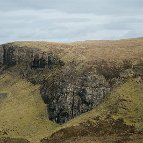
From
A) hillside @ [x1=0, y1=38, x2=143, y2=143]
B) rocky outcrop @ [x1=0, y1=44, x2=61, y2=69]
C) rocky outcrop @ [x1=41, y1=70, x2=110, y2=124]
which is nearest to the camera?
hillside @ [x1=0, y1=38, x2=143, y2=143]

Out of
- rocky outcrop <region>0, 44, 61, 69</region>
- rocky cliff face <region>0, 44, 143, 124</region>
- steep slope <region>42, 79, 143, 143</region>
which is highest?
rocky outcrop <region>0, 44, 61, 69</region>

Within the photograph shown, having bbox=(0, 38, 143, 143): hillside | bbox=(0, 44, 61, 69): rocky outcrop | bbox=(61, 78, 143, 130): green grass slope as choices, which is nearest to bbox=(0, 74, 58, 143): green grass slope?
bbox=(0, 38, 143, 143): hillside

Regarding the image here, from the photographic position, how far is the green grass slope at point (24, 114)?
4092 inches

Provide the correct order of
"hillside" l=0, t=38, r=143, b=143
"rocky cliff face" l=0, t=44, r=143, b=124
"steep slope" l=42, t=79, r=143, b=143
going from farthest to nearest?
"rocky cliff face" l=0, t=44, r=143, b=124
"hillside" l=0, t=38, r=143, b=143
"steep slope" l=42, t=79, r=143, b=143

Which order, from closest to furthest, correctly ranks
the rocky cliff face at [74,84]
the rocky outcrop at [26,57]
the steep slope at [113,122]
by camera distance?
the steep slope at [113,122] < the rocky cliff face at [74,84] < the rocky outcrop at [26,57]

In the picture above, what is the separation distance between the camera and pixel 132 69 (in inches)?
4606

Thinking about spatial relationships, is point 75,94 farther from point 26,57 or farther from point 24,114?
point 26,57

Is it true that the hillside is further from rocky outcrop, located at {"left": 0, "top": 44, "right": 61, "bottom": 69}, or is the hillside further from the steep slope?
rocky outcrop, located at {"left": 0, "top": 44, "right": 61, "bottom": 69}

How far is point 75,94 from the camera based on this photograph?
376ft

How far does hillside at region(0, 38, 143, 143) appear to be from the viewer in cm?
10046

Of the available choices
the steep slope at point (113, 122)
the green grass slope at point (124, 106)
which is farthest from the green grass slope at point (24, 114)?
the green grass slope at point (124, 106)

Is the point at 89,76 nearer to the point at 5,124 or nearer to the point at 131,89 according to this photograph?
the point at 131,89

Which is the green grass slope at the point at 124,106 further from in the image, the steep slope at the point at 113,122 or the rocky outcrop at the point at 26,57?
the rocky outcrop at the point at 26,57

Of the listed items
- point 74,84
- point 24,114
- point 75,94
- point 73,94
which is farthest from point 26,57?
point 24,114
